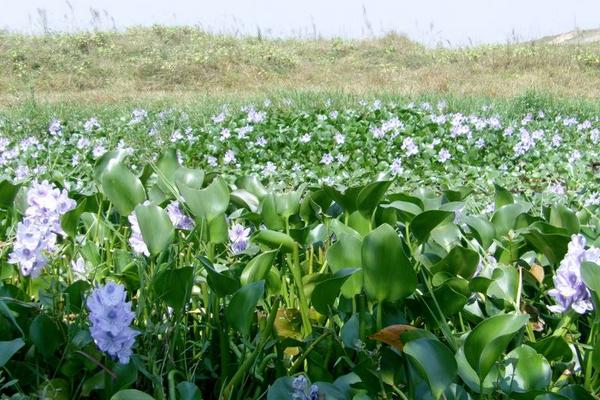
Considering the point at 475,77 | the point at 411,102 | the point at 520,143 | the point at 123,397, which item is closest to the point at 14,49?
the point at 475,77

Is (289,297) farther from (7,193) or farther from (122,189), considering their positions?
(7,193)

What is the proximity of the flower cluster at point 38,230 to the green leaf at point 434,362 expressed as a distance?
0.63 m

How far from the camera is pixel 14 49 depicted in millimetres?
16109

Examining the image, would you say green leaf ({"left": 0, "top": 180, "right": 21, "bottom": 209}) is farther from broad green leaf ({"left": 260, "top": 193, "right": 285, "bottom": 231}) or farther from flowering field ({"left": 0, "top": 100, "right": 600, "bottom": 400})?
broad green leaf ({"left": 260, "top": 193, "right": 285, "bottom": 231})

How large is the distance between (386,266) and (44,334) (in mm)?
529

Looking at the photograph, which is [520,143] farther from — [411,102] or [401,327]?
[401,327]

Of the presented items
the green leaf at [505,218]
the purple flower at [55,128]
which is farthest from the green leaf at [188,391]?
the purple flower at [55,128]

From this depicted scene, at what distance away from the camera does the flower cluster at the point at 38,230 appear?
1.22 meters

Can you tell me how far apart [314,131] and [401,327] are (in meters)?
4.72

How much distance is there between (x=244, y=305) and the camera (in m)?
1.09

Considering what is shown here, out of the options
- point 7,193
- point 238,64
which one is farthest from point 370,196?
point 238,64

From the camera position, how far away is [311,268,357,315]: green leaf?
1062 mm

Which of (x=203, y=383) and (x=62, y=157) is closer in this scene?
(x=203, y=383)

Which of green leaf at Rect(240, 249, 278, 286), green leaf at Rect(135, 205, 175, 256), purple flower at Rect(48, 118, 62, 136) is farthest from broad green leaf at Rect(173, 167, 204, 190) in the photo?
purple flower at Rect(48, 118, 62, 136)
